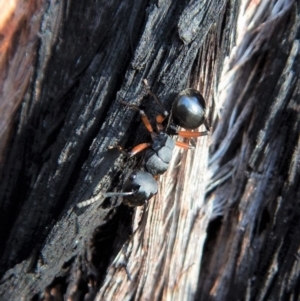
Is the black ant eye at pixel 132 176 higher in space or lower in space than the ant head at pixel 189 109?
lower

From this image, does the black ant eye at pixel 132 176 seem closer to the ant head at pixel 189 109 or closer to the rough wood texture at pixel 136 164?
the rough wood texture at pixel 136 164

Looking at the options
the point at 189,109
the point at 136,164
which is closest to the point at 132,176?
the point at 136,164

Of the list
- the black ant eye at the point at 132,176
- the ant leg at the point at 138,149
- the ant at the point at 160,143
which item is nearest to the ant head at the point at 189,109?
the ant at the point at 160,143

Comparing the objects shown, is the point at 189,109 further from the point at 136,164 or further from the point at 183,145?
the point at 136,164

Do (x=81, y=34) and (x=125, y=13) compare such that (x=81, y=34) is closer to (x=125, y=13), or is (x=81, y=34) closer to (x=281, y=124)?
(x=125, y=13)

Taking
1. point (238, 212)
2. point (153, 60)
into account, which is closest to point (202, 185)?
point (238, 212)

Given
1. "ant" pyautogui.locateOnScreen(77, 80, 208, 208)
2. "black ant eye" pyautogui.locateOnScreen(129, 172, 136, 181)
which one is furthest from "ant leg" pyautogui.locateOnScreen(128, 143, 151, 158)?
"black ant eye" pyautogui.locateOnScreen(129, 172, 136, 181)
